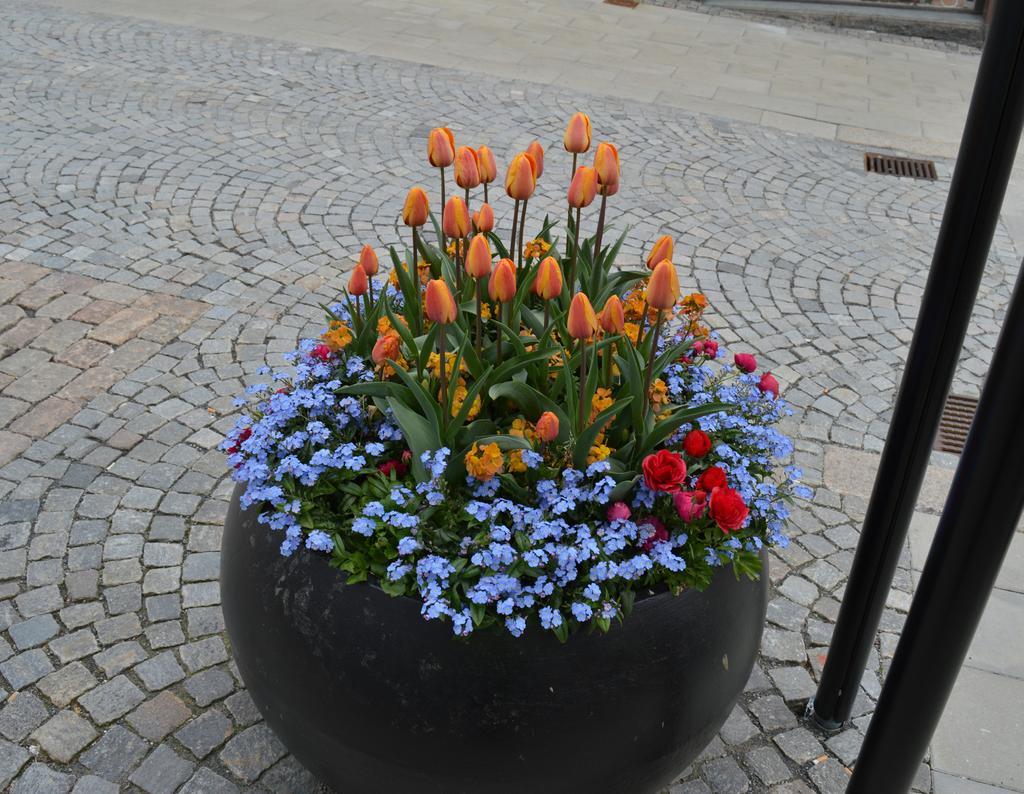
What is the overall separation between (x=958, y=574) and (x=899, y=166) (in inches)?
254

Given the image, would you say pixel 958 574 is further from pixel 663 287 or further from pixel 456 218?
pixel 456 218

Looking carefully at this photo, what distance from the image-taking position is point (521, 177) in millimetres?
2602

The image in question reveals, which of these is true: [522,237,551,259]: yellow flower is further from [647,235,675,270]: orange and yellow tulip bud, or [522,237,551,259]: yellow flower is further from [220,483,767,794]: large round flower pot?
[220,483,767,794]: large round flower pot

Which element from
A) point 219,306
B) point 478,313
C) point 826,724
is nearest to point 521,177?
point 478,313

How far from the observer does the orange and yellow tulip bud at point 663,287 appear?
223cm

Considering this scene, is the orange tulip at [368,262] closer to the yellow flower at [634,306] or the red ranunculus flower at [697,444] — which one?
the yellow flower at [634,306]

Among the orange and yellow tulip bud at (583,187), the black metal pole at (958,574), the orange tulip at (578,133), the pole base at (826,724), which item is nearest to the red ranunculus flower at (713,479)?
the black metal pole at (958,574)

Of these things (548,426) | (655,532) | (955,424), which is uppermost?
(548,426)

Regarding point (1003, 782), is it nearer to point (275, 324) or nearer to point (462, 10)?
point (275, 324)

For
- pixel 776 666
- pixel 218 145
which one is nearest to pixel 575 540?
pixel 776 666

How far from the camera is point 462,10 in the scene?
11125 mm

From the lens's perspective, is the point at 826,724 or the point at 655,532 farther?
the point at 826,724

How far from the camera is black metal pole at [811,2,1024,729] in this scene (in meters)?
2.12

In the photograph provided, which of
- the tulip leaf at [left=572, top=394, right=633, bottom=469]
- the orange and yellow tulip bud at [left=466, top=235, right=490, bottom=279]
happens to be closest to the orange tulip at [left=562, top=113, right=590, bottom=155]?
the orange and yellow tulip bud at [left=466, top=235, right=490, bottom=279]
